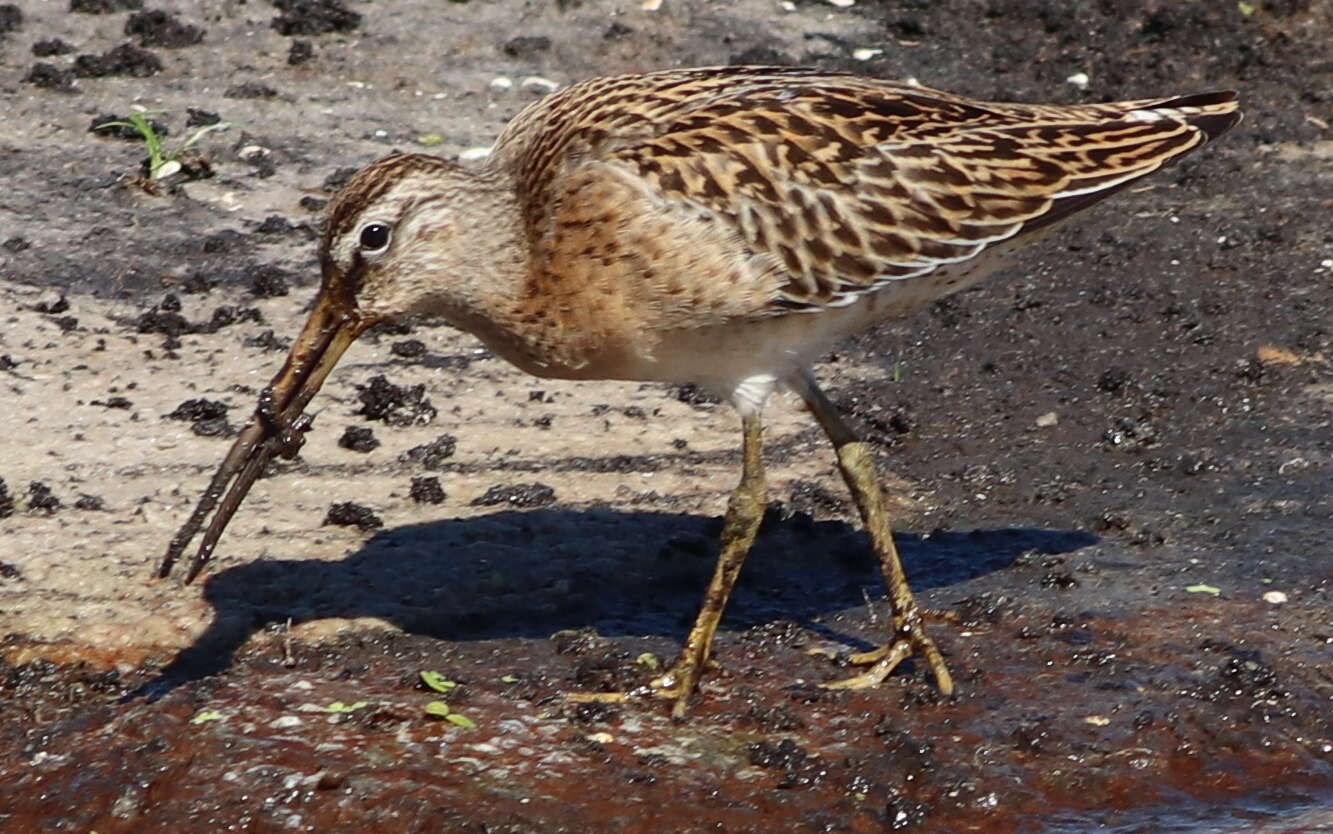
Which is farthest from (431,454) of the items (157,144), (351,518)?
(157,144)

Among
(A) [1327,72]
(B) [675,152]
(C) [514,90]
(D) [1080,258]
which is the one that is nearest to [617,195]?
(B) [675,152]

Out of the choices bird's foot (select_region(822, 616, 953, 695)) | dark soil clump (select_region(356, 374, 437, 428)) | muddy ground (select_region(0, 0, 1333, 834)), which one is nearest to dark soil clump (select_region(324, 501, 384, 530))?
muddy ground (select_region(0, 0, 1333, 834))

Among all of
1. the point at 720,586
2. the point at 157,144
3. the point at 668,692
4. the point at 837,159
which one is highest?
the point at 837,159

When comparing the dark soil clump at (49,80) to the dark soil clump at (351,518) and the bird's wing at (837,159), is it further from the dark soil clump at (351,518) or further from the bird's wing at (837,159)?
the bird's wing at (837,159)

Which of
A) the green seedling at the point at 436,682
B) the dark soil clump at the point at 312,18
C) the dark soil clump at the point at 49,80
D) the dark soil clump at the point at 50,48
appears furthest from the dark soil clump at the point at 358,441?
the dark soil clump at the point at 312,18

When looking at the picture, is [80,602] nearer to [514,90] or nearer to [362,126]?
[362,126]

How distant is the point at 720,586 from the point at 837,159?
54.5 inches

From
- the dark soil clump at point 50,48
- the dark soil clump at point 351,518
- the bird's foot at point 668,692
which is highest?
the dark soil clump at point 50,48

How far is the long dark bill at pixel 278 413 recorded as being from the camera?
620 centimetres

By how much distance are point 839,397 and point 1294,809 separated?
2.90m

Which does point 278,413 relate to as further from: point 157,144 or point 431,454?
point 157,144

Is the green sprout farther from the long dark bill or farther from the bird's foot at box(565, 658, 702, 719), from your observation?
the bird's foot at box(565, 658, 702, 719)

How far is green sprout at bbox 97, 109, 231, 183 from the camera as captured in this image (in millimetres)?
9508

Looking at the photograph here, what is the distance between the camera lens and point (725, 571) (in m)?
6.36
